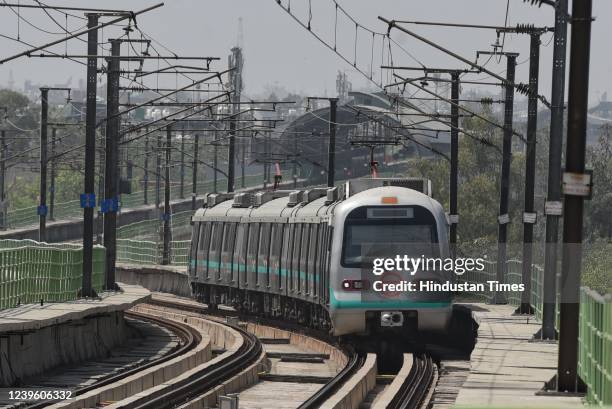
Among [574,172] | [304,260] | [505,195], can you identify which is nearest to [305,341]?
[304,260]

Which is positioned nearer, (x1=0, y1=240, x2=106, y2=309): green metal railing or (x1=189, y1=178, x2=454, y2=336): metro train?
(x1=0, y1=240, x2=106, y2=309): green metal railing

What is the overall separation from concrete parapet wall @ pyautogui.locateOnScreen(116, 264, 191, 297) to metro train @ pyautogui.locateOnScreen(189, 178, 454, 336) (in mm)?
20333

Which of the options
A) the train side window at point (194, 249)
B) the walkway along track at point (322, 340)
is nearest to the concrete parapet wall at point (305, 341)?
the walkway along track at point (322, 340)

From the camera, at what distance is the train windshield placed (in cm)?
2809

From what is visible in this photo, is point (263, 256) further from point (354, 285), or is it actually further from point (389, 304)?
point (389, 304)

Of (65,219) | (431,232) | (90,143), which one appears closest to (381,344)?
(431,232)

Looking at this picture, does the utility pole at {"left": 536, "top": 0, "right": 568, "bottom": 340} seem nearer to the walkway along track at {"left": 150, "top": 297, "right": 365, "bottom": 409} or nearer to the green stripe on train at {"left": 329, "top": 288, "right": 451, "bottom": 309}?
the green stripe on train at {"left": 329, "top": 288, "right": 451, "bottom": 309}

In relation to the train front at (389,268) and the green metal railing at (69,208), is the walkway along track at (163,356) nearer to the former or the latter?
the train front at (389,268)

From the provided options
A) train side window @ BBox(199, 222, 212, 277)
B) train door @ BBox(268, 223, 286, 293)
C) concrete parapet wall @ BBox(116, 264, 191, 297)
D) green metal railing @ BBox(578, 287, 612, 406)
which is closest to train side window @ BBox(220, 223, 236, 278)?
train side window @ BBox(199, 222, 212, 277)

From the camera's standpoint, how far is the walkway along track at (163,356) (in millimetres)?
21875

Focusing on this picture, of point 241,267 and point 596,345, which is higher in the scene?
point 596,345

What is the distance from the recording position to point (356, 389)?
73.6 ft

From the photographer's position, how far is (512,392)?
1836 cm

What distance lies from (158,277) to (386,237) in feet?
123
